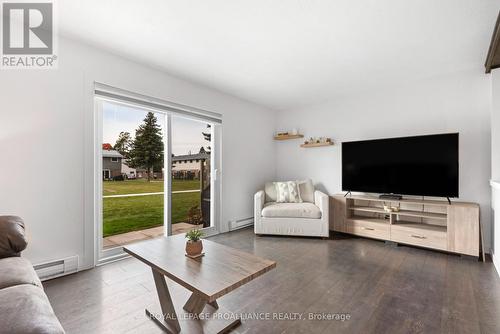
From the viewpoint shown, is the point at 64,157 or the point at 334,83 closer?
the point at 64,157

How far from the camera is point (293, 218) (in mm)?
3643

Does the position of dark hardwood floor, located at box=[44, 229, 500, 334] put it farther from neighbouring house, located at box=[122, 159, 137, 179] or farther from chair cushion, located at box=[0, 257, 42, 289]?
neighbouring house, located at box=[122, 159, 137, 179]

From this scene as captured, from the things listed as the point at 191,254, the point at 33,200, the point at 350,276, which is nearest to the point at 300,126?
the point at 350,276

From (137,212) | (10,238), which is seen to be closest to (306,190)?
(137,212)

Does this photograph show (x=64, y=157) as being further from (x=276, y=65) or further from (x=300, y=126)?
(x=300, y=126)

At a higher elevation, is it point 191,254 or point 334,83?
point 334,83

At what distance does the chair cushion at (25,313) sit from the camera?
89cm

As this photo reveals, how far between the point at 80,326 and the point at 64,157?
5.03 ft

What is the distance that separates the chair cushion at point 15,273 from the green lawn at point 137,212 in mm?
1326

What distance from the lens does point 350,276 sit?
7.61 feet

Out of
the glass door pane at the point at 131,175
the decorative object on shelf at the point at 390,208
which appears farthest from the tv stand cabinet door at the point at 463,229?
the glass door pane at the point at 131,175

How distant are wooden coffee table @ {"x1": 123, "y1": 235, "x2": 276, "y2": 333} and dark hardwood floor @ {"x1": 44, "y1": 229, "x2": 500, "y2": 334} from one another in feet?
0.40

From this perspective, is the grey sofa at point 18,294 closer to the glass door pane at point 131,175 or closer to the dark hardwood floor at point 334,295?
Result: the dark hardwood floor at point 334,295

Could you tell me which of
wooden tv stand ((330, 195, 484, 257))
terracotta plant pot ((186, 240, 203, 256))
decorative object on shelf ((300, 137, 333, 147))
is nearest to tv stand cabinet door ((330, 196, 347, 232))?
wooden tv stand ((330, 195, 484, 257))
